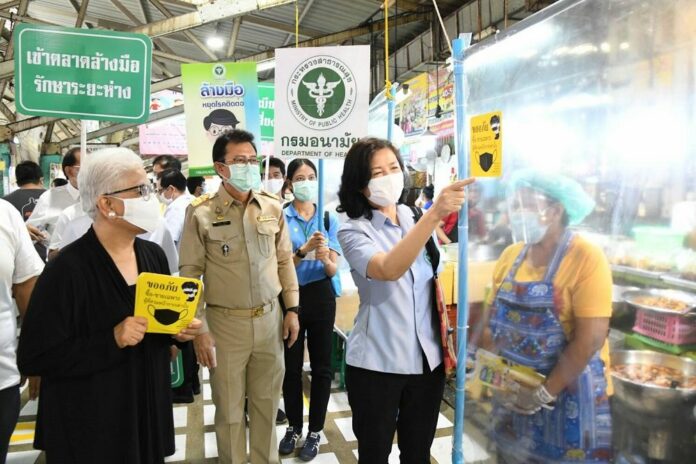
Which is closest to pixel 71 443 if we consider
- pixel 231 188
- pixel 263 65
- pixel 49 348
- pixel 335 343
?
pixel 49 348

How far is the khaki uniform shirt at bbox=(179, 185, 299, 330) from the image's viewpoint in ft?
6.79

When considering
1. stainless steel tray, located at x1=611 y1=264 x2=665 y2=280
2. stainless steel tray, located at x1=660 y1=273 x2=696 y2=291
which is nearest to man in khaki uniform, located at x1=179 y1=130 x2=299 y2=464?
stainless steel tray, located at x1=611 y1=264 x2=665 y2=280

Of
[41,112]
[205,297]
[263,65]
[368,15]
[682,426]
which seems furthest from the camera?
[368,15]

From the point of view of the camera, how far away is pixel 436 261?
1686 mm

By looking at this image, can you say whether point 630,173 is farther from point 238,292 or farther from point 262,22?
point 262,22

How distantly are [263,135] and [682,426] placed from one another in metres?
3.20

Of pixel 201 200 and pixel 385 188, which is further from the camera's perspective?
pixel 201 200

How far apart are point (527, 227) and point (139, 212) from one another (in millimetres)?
1181

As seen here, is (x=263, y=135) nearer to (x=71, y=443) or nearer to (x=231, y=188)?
(x=231, y=188)

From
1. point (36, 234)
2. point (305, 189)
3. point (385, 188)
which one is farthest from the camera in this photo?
point (36, 234)

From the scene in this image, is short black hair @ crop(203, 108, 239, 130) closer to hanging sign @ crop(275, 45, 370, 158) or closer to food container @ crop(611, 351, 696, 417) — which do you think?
hanging sign @ crop(275, 45, 370, 158)

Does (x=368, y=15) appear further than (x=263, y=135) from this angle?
Yes

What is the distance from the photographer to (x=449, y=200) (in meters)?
1.39

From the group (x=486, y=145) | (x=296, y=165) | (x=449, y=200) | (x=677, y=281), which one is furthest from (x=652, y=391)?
(x=296, y=165)
